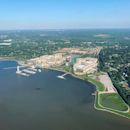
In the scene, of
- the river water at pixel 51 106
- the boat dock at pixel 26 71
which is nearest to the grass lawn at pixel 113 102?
the river water at pixel 51 106

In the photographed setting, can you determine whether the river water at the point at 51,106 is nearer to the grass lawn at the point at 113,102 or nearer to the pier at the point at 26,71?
the grass lawn at the point at 113,102

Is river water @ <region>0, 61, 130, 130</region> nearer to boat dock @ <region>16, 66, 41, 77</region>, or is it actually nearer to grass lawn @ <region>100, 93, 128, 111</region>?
grass lawn @ <region>100, 93, 128, 111</region>

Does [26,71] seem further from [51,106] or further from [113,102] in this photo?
[113,102]

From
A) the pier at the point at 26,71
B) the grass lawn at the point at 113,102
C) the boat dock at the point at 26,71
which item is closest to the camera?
the grass lawn at the point at 113,102

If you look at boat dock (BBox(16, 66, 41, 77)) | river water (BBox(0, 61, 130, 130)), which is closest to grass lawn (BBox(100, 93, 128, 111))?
river water (BBox(0, 61, 130, 130))

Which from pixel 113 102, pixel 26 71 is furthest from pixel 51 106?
pixel 26 71

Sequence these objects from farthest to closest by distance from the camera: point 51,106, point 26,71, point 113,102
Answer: point 26,71 → point 113,102 → point 51,106
